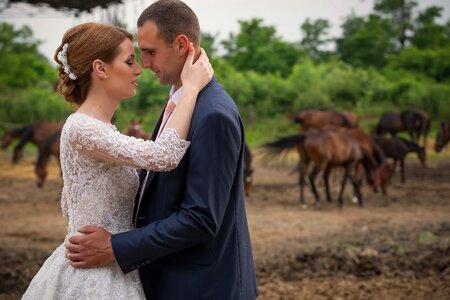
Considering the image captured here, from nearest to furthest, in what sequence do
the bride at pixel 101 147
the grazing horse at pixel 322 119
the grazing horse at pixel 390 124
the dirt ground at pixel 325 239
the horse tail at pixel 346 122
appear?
the bride at pixel 101 147
the dirt ground at pixel 325 239
the horse tail at pixel 346 122
the grazing horse at pixel 322 119
the grazing horse at pixel 390 124

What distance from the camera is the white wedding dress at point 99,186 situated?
2234mm

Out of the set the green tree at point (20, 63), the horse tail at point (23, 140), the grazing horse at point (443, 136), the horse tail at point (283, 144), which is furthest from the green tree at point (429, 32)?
the horse tail at point (23, 140)

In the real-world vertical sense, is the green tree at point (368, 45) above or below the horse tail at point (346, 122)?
above

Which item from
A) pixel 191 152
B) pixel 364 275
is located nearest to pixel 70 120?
pixel 191 152

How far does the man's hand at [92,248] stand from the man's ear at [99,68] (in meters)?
0.55

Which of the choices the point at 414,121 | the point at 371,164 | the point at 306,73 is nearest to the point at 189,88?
the point at 371,164

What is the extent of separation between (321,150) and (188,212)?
34.8ft

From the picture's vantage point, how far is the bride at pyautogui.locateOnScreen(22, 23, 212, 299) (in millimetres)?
2256

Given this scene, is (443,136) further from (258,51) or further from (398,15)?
(398,15)

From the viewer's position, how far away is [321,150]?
41.2 ft

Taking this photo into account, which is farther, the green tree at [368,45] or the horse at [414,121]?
the green tree at [368,45]

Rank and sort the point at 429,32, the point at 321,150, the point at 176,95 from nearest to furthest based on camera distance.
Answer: the point at 176,95 < the point at 321,150 < the point at 429,32

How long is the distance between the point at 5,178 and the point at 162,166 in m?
15.3

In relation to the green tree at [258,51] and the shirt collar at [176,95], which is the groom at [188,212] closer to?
the shirt collar at [176,95]
